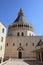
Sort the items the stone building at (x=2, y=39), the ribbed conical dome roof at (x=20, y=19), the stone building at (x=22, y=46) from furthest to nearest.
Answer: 1. the ribbed conical dome roof at (x=20, y=19)
2. the stone building at (x=22, y=46)
3. the stone building at (x=2, y=39)

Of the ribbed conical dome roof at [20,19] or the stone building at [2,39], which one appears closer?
the stone building at [2,39]

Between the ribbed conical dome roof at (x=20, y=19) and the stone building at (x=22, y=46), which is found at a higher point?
the ribbed conical dome roof at (x=20, y=19)

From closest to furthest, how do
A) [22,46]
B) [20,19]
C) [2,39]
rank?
[2,39] < [22,46] < [20,19]

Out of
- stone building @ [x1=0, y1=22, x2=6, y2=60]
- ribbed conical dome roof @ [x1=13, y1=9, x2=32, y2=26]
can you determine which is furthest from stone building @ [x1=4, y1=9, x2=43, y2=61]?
ribbed conical dome roof @ [x1=13, y1=9, x2=32, y2=26]

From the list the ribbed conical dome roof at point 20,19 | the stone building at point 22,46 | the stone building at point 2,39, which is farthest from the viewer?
the ribbed conical dome roof at point 20,19

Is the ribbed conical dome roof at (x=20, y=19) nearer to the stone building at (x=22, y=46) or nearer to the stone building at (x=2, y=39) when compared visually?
the stone building at (x=22, y=46)

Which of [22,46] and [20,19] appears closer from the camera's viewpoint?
[22,46]

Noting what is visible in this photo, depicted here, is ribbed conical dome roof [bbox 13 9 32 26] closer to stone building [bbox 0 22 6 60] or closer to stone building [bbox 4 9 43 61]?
stone building [bbox 4 9 43 61]

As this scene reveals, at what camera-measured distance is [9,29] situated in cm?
4650

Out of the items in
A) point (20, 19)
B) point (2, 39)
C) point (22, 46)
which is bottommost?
point (22, 46)

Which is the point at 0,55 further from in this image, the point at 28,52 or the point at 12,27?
the point at 12,27

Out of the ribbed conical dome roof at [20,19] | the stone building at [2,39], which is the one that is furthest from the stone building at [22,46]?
the ribbed conical dome roof at [20,19]

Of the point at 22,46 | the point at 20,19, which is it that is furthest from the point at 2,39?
the point at 20,19

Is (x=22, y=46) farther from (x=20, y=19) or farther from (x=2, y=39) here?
(x=20, y=19)
